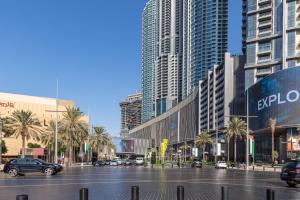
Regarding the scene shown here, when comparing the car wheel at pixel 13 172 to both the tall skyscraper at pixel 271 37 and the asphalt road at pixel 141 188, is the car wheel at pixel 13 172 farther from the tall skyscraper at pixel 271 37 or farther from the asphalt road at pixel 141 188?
the tall skyscraper at pixel 271 37

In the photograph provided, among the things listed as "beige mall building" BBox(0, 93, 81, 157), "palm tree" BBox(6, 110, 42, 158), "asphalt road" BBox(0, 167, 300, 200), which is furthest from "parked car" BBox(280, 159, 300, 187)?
"beige mall building" BBox(0, 93, 81, 157)

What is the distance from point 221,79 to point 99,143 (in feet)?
147

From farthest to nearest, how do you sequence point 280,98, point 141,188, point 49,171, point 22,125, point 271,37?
point 271,37 < point 280,98 < point 22,125 < point 49,171 < point 141,188

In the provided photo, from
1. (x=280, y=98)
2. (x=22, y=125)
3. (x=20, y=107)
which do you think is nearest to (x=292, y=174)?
(x=22, y=125)

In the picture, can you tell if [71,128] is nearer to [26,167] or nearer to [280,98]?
[26,167]

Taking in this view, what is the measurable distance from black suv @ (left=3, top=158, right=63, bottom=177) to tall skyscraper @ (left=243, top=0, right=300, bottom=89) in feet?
272

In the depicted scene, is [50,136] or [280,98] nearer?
[50,136]

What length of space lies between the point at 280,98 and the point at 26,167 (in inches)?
2807

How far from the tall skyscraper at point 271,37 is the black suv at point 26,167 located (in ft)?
272

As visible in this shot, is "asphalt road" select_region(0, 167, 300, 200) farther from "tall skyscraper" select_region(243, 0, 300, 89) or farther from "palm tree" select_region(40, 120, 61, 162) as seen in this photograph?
"tall skyscraper" select_region(243, 0, 300, 89)

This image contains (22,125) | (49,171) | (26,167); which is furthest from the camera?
(22,125)

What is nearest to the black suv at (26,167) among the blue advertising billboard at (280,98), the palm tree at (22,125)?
the palm tree at (22,125)

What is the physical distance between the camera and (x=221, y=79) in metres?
145

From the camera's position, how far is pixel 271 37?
119312 mm
